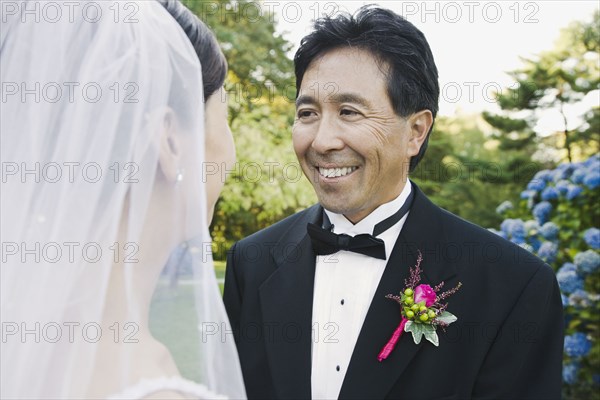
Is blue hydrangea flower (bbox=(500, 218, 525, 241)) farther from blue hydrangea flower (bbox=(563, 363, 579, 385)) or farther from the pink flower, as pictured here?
the pink flower

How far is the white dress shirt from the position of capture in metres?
2.89

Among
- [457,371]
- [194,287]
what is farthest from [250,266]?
[194,287]

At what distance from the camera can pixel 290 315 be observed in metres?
3.01

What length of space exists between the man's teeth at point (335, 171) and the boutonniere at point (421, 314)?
1.62ft

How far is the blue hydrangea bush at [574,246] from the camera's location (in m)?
6.10

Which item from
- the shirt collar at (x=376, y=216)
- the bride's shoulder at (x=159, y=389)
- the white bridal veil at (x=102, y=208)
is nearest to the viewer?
the bride's shoulder at (x=159, y=389)

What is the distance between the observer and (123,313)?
157 cm

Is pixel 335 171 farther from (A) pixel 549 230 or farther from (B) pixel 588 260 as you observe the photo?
(A) pixel 549 230

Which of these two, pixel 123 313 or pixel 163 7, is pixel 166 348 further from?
pixel 163 7

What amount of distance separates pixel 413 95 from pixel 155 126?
1705 mm

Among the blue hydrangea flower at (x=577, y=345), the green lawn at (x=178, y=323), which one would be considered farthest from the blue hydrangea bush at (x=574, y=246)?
the green lawn at (x=178, y=323)

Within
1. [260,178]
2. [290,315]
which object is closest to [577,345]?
[290,315]

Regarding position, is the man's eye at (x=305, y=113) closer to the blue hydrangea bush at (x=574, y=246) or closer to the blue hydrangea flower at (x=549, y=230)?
the blue hydrangea bush at (x=574, y=246)

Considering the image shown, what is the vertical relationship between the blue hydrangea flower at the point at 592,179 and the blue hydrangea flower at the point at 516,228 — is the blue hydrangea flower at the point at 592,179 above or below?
above
